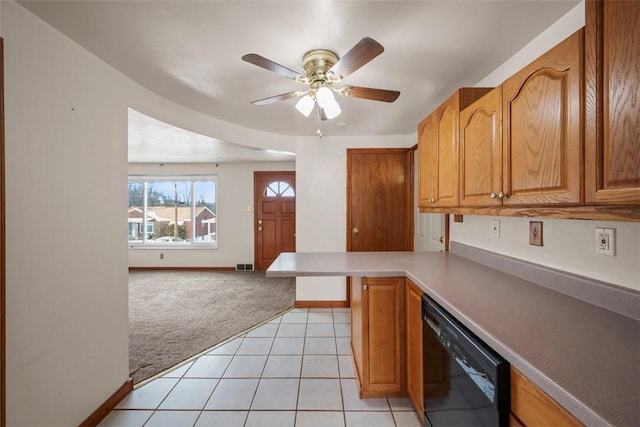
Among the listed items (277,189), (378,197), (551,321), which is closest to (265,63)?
(551,321)

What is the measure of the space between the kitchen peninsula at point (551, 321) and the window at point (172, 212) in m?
4.22

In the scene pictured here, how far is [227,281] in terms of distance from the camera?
15.1 ft

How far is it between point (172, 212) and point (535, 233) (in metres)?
5.88

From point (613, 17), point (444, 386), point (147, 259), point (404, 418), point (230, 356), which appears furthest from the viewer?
point (147, 259)

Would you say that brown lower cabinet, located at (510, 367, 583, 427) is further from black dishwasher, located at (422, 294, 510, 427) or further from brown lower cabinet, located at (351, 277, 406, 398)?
brown lower cabinet, located at (351, 277, 406, 398)

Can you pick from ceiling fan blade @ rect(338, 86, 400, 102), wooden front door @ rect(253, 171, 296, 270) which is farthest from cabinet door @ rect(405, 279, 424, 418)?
wooden front door @ rect(253, 171, 296, 270)

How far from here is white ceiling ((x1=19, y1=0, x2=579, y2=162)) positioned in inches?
48.5

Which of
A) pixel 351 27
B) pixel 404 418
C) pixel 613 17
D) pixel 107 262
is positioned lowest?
pixel 404 418

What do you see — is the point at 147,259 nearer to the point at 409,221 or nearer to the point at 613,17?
the point at 409,221

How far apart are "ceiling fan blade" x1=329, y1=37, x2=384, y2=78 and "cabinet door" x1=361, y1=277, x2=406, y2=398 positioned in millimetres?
1271

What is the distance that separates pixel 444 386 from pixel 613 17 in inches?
57.8

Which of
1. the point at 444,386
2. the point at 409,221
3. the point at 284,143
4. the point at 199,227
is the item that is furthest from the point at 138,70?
the point at 199,227

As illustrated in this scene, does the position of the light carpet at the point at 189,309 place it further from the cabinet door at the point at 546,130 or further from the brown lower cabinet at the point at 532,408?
the cabinet door at the point at 546,130

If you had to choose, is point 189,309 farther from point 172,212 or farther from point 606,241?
point 606,241
